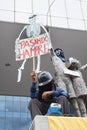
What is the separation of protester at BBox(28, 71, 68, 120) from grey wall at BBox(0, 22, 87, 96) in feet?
6.21

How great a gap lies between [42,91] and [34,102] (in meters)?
0.25

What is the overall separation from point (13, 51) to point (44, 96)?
254cm

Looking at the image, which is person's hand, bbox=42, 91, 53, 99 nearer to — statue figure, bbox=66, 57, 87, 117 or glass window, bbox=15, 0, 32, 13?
statue figure, bbox=66, 57, 87, 117

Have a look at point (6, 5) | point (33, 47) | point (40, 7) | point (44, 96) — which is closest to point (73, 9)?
point (40, 7)

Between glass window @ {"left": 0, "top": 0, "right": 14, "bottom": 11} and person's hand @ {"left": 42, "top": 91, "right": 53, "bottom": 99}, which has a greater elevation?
glass window @ {"left": 0, "top": 0, "right": 14, "bottom": 11}

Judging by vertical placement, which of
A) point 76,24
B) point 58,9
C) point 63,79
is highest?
point 58,9

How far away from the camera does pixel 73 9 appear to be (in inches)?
254

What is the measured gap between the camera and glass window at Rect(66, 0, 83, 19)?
638 centimetres

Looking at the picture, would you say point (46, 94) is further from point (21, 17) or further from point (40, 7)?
point (40, 7)

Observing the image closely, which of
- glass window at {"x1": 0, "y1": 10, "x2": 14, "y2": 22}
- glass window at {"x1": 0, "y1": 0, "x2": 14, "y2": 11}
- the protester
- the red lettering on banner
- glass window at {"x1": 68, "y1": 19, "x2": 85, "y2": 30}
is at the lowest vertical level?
the protester

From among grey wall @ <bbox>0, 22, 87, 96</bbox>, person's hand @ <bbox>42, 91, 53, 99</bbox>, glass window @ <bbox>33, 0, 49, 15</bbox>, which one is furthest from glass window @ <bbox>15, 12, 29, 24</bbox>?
person's hand @ <bbox>42, 91, 53, 99</bbox>

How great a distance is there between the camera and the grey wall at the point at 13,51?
6.21m

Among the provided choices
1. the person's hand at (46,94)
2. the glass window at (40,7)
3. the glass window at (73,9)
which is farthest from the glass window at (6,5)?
the person's hand at (46,94)

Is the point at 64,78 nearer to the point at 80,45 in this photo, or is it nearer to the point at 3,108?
the point at 80,45
